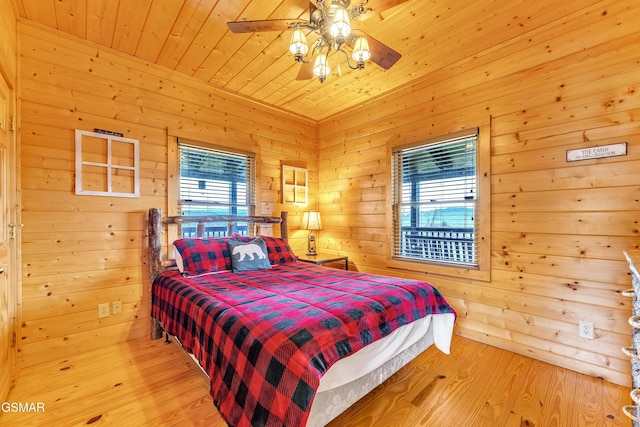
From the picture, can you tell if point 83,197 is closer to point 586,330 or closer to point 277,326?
point 277,326

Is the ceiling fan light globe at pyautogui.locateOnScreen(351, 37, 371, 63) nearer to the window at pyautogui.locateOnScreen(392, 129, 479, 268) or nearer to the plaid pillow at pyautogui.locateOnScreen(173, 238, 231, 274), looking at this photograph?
the window at pyautogui.locateOnScreen(392, 129, 479, 268)

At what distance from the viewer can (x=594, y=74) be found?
2084mm

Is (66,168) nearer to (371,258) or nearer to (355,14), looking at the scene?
(355,14)

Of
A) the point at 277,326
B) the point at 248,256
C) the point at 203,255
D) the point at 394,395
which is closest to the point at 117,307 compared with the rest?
the point at 203,255

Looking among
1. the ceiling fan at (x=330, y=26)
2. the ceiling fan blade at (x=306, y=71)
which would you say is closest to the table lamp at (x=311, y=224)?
the ceiling fan blade at (x=306, y=71)

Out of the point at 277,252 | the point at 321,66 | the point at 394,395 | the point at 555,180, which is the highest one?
the point at 321,66

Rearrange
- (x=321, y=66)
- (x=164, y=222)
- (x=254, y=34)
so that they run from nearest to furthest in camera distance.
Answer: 1. (x=321, y=66)
2. (x=254, y=34)
3. (x=164, y=222)

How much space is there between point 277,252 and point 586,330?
2.63 meters

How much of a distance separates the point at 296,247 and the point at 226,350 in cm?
258

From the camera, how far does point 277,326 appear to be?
4.41ft

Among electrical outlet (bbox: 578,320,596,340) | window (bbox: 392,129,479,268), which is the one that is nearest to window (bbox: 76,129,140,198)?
window (bbox: 392,129,479,268)

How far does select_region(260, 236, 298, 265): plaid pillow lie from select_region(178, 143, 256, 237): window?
0.53 metres

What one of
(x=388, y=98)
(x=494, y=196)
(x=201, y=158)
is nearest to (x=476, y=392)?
(x=494, y=196)

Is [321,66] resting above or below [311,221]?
above
